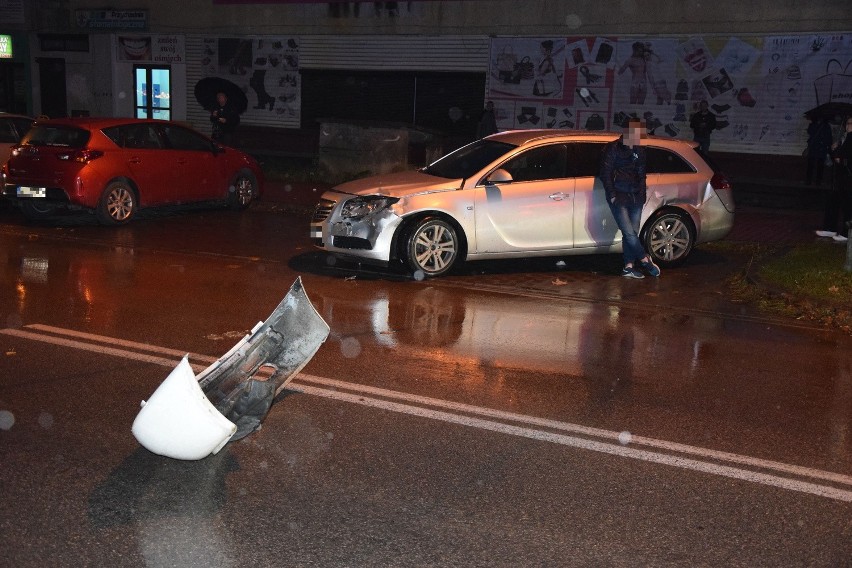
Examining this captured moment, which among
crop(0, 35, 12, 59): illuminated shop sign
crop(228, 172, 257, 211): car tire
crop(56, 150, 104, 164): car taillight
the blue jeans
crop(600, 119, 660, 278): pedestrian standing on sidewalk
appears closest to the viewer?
crop(600, 119, 660, 278): pedestrian standing on sidewalk

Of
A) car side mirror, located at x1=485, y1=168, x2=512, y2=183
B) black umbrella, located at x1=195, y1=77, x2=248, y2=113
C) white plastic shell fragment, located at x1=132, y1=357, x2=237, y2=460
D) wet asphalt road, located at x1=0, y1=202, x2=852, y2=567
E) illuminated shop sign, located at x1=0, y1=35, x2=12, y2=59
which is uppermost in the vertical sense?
illuminated shop sign, located at x1=0, y1=35, x2=12, y2=59

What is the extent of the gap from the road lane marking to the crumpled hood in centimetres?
375

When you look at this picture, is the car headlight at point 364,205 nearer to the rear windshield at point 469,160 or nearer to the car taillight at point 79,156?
the rear windshield at point 469,160

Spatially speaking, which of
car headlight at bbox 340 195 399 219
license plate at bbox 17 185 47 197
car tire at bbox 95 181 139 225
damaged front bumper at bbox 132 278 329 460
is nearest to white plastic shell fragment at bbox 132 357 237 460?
damaged front bumper at bbox 132 278 329 460

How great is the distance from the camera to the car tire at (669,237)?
37.0ft

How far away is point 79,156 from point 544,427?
9.80 m

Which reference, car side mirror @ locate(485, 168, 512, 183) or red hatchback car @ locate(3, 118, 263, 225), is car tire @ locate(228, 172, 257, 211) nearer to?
red hatchback car @ locate(3, 118, 263, 225)

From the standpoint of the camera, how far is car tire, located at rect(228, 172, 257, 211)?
16.1 metres

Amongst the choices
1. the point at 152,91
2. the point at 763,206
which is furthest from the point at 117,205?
the point at 152,91

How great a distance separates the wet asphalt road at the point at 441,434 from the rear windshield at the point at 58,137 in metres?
4.06

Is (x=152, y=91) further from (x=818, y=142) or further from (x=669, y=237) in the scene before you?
(x=669, y=237)

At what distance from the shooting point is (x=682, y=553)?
167 inches

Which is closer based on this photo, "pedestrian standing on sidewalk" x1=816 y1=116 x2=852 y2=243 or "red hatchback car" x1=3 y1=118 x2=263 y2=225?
"pedestrian standing on sidewalk" x1=816 y1=116 x2=852 y2=243

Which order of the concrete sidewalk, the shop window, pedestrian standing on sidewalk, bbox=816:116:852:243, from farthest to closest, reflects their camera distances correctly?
the shop window
the concrete sidewalk
pedestrian standing on sidewalk, bbox=816:116:852:243
